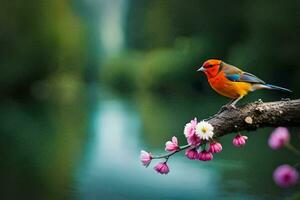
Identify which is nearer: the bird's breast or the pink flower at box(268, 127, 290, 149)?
the pink flower at box(268, 127, 290, 149)

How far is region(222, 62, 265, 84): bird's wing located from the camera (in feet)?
4.65

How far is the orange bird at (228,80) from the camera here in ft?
4.61

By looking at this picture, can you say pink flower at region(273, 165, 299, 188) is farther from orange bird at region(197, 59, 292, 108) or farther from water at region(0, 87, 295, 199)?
water at region(0, 87, 295, 199)

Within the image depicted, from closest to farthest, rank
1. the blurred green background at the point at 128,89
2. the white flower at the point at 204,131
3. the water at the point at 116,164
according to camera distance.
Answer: the white flower at the point at 204,131 → the water at the point at 116,164 → the blurred green background at the point at 128,89

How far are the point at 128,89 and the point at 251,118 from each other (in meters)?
20.1

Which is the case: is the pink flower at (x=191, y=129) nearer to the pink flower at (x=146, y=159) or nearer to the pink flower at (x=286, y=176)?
the pink flower at (x=146, y=159)

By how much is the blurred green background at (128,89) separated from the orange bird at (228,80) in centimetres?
370

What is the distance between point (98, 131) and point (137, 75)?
9331mm

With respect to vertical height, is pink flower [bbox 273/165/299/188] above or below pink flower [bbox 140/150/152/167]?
below

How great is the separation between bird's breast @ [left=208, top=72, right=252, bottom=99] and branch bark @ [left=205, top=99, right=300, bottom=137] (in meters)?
0.03

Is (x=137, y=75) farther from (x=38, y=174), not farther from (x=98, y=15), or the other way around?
(x=38, y=174)

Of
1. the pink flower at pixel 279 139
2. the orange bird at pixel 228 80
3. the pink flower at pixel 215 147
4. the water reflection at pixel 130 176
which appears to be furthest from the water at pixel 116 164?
the pink flower at pixel 279 139

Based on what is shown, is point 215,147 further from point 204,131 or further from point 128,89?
point 128,89

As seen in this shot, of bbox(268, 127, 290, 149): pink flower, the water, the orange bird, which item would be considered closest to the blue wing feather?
the orange bird
